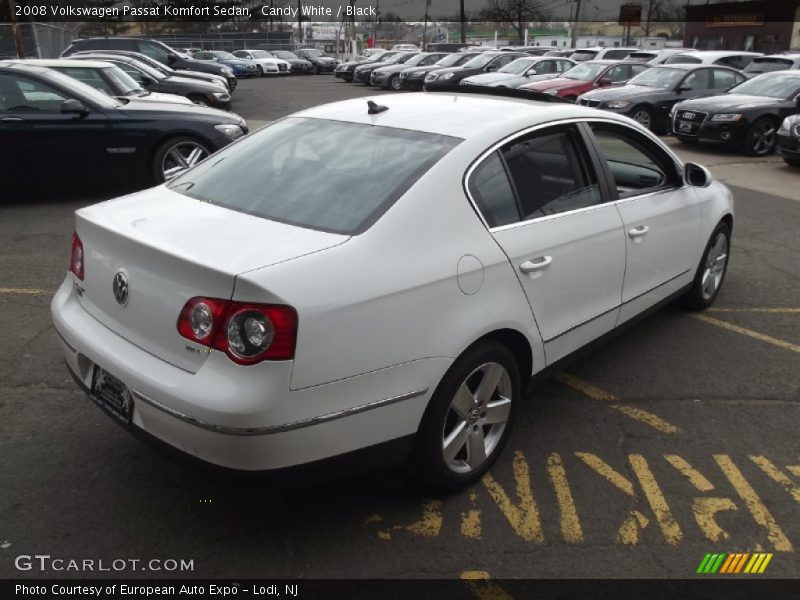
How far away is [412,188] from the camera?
2869 millimetres

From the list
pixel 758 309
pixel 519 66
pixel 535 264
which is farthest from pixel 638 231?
pixel 519 66

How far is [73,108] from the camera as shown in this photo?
7980 mm

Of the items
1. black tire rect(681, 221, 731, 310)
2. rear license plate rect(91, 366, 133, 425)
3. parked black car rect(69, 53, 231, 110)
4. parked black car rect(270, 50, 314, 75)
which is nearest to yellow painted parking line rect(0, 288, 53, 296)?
rear license plate rect(91, 366, 133, 425)

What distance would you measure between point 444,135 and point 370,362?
4.04 feet

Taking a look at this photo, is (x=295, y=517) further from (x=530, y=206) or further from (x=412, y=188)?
(x=530, y=206)

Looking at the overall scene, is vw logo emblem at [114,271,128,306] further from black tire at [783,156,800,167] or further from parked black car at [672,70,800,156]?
parked black car at [672,70,800,156]

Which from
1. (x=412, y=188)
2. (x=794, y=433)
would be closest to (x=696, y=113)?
(x=794, y=433)

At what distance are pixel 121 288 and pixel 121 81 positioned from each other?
366 inches

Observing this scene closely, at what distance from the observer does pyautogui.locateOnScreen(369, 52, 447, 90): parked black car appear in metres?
28.1

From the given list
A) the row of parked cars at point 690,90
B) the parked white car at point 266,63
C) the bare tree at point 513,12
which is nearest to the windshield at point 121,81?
the row of parked cars at point 690,90

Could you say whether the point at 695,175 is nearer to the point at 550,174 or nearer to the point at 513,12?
the point at 550,174

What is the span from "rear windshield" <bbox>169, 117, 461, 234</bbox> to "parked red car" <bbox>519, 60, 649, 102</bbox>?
14.8 metres

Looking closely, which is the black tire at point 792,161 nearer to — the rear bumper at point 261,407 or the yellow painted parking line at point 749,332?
the yellow painted parking line at point 749,332

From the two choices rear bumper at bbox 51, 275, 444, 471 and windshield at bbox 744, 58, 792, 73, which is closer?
rear bumper at bbox 51, 275, 444, 471
